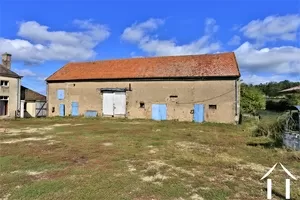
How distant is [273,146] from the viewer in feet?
39.2

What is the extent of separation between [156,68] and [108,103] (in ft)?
19.3

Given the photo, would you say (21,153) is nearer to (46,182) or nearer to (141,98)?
(46,182)

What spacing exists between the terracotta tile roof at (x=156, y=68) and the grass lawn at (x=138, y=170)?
42.9 ft

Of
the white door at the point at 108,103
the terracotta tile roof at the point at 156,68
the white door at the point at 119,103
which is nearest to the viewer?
the terracotta tile roof at the point at 156,68

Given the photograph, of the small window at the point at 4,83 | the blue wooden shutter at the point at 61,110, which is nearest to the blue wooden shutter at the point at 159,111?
the blue wooden shutter at the point at 61,110

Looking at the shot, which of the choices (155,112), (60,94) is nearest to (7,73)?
(60,94)

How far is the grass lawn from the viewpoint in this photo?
19.7 ft

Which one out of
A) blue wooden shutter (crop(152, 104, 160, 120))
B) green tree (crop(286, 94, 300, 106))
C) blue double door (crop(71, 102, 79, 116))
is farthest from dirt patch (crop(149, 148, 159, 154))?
blue double door (crop(71, 102, 79, 116))

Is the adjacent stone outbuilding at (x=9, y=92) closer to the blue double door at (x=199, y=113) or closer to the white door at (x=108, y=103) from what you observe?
the white door at (x=108, y=103)

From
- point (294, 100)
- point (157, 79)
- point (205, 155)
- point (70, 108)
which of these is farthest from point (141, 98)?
point (205, 155)

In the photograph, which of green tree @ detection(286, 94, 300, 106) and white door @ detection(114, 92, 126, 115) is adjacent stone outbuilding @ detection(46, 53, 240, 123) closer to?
white door @ detection(114, 92, 126, 115)

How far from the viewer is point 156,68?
1072 inches

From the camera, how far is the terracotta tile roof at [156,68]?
2455 cm

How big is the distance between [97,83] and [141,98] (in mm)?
5282
